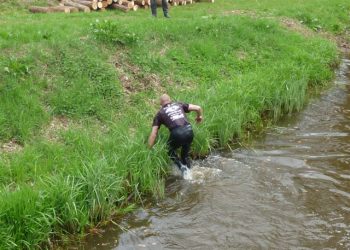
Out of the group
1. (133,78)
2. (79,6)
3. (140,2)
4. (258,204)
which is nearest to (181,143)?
(258,204)

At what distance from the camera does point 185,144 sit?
900 centimetres

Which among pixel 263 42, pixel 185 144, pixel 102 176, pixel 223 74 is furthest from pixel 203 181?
pixel 263 42

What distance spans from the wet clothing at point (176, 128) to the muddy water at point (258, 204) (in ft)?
1.45

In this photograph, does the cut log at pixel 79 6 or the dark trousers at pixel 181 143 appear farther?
the cut log at pixel 79 6

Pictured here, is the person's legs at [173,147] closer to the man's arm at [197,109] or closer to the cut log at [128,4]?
the man's arm at [197,109]

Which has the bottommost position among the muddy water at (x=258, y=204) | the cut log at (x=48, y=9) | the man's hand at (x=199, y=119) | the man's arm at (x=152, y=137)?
the muddy water at (x=258, y=204)

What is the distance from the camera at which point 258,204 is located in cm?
794

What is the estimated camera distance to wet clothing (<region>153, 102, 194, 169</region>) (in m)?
8.85

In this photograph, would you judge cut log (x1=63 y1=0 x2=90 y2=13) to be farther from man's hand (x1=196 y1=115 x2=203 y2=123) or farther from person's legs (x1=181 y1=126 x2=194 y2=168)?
person's legs (x1=181 y1=126 x2=194 y2=168)

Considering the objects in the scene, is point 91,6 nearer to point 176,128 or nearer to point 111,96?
point 111,96

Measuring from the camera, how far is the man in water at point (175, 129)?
8.85 m

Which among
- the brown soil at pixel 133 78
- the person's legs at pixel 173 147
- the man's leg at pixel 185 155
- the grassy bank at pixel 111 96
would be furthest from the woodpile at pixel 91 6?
the man's leg at pixel 185 155

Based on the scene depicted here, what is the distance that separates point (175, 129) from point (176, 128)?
28 mm

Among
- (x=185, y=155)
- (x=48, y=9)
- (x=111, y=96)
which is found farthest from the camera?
(x=48, y=9)
